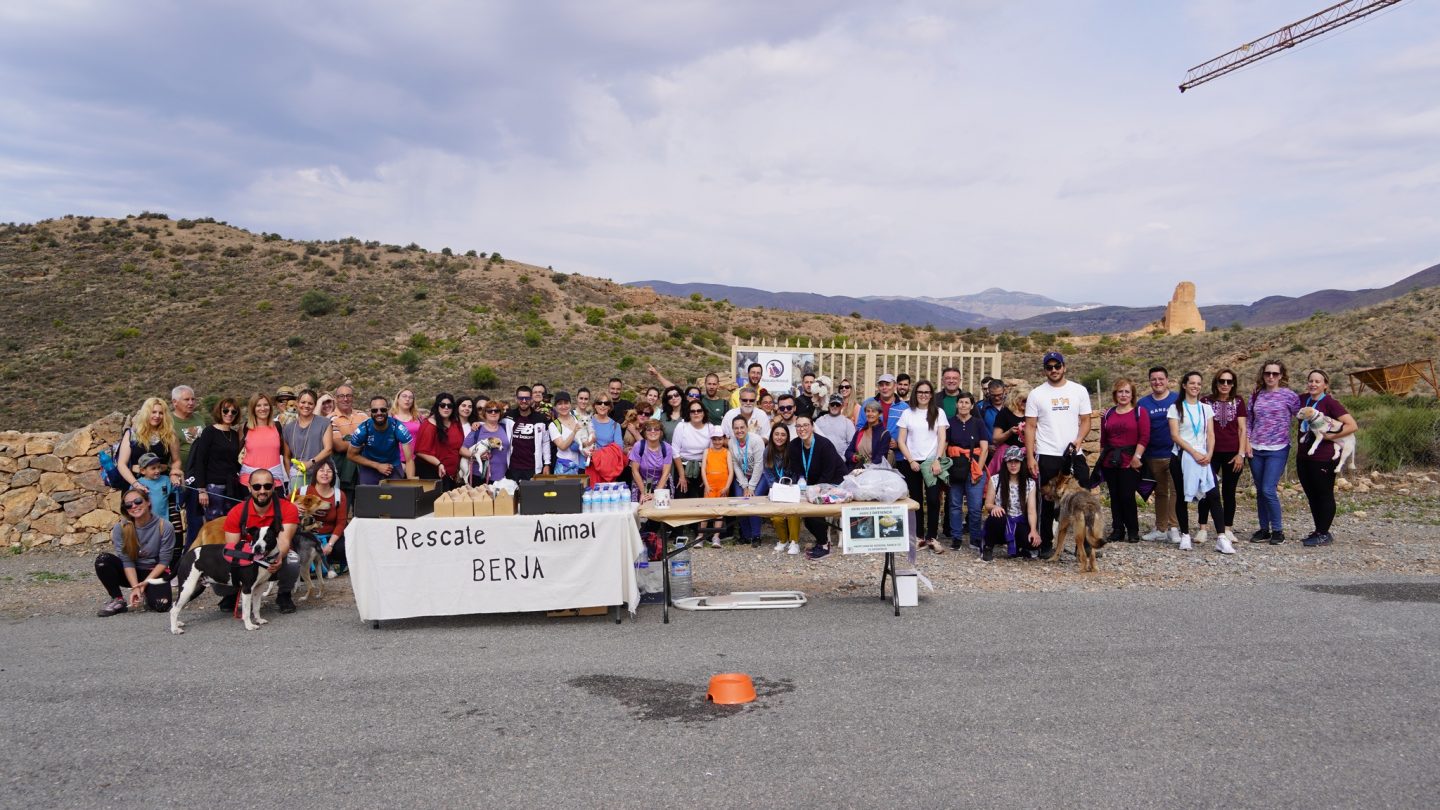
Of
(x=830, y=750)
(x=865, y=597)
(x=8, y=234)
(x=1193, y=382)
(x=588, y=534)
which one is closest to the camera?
(x=830, y=750)

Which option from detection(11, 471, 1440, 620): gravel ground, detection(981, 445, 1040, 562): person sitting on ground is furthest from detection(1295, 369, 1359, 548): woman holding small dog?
detection(981, 445, 1040, 562): person sitting on ground

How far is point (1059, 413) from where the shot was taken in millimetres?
8086

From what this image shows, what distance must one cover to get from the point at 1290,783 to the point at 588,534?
458cm

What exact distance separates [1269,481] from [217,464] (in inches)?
402

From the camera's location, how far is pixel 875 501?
6879 mm

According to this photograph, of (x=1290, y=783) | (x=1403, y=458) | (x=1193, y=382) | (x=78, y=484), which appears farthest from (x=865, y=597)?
(x=1403, y=458)

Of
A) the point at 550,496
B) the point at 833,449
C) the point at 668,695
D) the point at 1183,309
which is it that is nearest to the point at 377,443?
the point at 550,496

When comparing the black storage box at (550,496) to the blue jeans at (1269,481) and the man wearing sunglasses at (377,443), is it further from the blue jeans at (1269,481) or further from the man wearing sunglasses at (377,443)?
the blue jeans at (1269,481)

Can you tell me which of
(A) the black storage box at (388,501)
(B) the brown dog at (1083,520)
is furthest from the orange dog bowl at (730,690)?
(B) the brown dog at (1083,520)

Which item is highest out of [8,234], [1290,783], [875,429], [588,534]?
[8,234]

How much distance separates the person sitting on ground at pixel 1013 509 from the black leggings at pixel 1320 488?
9.42ft

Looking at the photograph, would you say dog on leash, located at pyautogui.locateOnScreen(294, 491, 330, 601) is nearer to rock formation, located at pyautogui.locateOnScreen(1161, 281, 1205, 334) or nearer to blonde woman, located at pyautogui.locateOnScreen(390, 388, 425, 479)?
blonde woman, located at pyautogui.locateOnScreen(390, 388, 425, 479)

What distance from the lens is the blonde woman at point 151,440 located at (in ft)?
24.9

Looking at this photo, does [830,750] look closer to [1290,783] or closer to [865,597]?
[1290,783]
